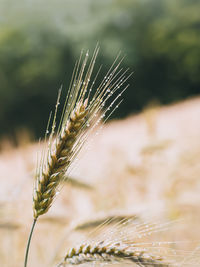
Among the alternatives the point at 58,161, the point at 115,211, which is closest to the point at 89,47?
the point at 115,211

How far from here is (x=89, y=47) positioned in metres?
13.6

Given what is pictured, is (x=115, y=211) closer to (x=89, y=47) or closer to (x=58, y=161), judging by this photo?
(x=58, y=161)

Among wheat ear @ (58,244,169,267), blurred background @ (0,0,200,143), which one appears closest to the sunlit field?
wheat ear @ (58,244,169,267)

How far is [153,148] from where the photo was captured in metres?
2.89

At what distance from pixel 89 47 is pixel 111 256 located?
13188mm

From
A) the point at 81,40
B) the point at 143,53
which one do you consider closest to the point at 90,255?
the point at 81,40

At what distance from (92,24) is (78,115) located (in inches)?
558

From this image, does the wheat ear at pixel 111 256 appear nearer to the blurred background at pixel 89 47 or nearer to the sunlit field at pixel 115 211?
the sunlit field at pixel 115 211

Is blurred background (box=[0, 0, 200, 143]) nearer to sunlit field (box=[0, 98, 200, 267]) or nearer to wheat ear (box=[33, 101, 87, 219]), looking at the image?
sunlit field (box=[0, 98, 200, 267])

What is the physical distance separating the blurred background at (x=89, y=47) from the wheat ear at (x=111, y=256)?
486 inches

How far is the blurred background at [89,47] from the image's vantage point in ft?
45.8

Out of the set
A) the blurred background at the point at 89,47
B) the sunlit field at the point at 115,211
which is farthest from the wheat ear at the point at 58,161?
the blurred background at the point at 89,47

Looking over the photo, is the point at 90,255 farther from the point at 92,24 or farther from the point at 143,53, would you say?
the point at 143,53

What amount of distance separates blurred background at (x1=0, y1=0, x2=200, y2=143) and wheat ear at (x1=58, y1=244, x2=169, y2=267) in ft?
40.5
